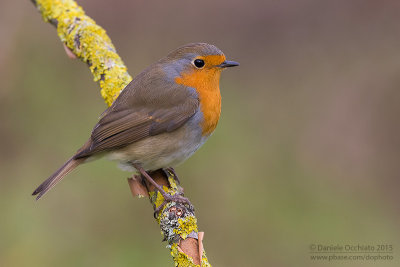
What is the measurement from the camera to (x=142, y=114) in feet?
12.1

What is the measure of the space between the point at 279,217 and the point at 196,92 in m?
2.11

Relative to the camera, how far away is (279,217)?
5367mm

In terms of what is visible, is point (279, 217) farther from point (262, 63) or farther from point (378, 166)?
point (262, 63)

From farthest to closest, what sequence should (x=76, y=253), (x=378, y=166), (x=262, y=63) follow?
1. (x=262, y=63)
2. (x=378, y=166)
3. (x=76, y=253)

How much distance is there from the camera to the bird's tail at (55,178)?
3428 millimetres

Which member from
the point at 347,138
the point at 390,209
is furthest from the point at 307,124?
the point at 390,209

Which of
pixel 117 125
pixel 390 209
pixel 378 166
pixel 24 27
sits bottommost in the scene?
pixel 390 209

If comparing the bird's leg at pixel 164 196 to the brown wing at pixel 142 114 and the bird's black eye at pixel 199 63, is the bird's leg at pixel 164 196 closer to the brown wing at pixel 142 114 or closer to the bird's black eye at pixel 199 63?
the brown wing at pixel 142 114

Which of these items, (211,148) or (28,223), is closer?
(28,223)

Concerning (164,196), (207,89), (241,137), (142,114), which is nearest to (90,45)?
(142,114)

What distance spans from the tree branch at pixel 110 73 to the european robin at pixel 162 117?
0.44 feet

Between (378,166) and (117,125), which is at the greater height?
(117,125)

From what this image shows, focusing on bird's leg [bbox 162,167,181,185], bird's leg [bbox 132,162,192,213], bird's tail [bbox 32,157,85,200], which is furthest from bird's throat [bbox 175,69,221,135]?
bird's tail [bbox 32,157,85,200]

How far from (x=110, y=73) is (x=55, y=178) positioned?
84cm
